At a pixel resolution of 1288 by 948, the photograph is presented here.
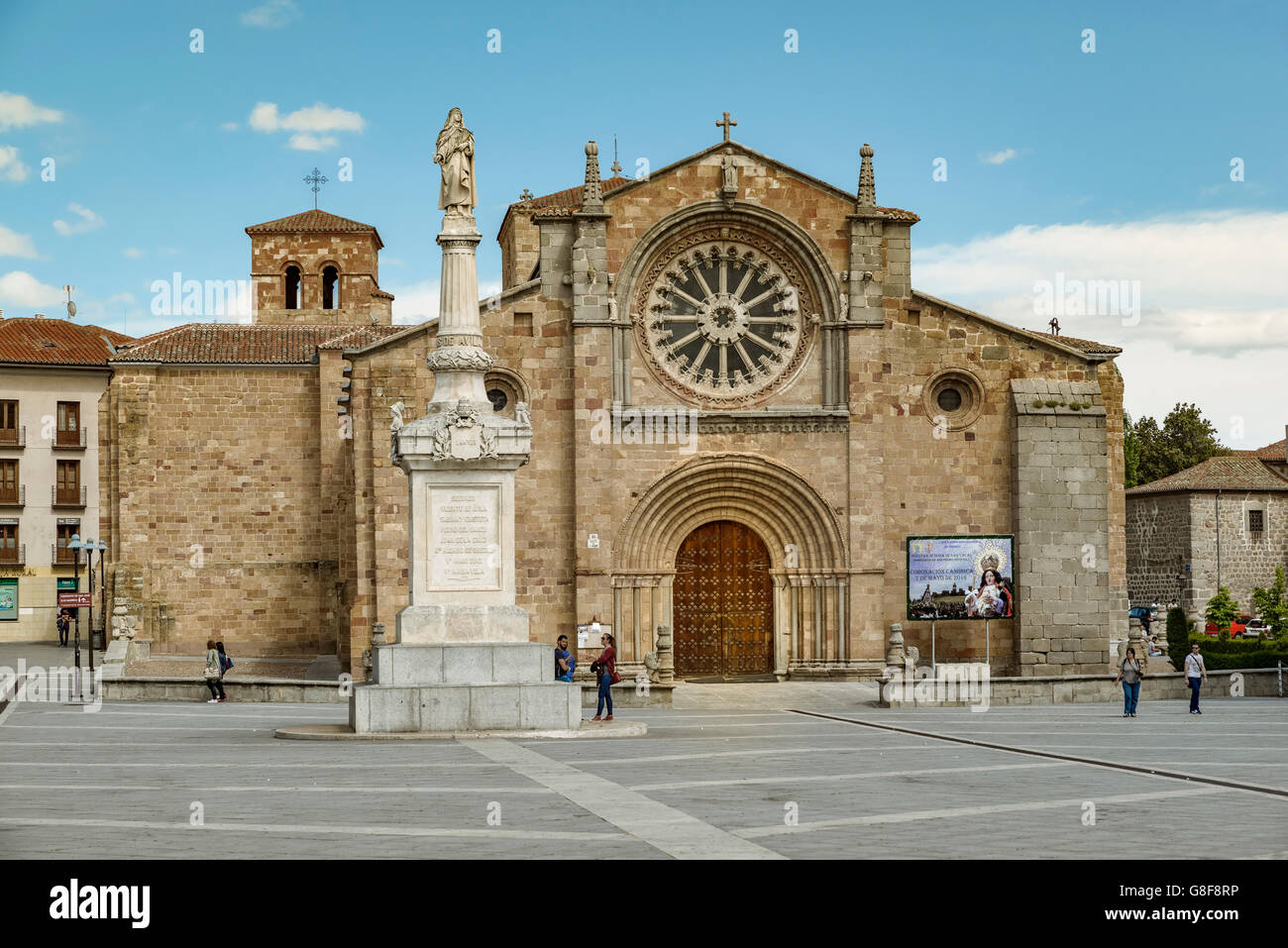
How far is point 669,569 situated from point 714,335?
525 cm

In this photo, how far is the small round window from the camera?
113ft

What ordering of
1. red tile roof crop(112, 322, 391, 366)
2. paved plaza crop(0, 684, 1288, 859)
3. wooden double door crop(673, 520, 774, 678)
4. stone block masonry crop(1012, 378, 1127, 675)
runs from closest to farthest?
paved plaza crop(0, 684, 1288, 859), stone block masonry crop(1012, 378, 1127, 675), wooden double door crop(673, 520, 774, 678), red tile roof crop(112, 322, 391, 366)

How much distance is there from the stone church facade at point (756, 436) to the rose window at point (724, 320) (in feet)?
0.17

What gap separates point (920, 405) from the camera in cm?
3412

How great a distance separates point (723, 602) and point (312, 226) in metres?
28.4

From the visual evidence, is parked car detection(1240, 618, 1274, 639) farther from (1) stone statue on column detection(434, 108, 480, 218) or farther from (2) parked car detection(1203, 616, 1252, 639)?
(1) stone statue on column detection(434, 108, 480, 218)

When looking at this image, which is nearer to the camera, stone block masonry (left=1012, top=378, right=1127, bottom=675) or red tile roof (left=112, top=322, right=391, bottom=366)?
stone block masonry (left=1012, top=378, right=1127, bottom=675)

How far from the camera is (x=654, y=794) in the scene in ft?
39.8

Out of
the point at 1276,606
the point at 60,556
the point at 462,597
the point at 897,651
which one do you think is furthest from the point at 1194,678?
the point at 60,556

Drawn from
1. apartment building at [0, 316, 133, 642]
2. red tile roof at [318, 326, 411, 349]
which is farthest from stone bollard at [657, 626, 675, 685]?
apartment building at [0, 316, 133, 642]

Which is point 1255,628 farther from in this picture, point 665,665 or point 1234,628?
point 665,665

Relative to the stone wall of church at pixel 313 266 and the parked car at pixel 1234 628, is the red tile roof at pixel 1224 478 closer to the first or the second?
the parked car at pixel 1234 628

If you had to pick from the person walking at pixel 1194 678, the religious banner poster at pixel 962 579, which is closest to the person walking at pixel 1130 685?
the person walking at pixel 1194 678

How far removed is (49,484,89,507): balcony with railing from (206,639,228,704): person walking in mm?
33480
